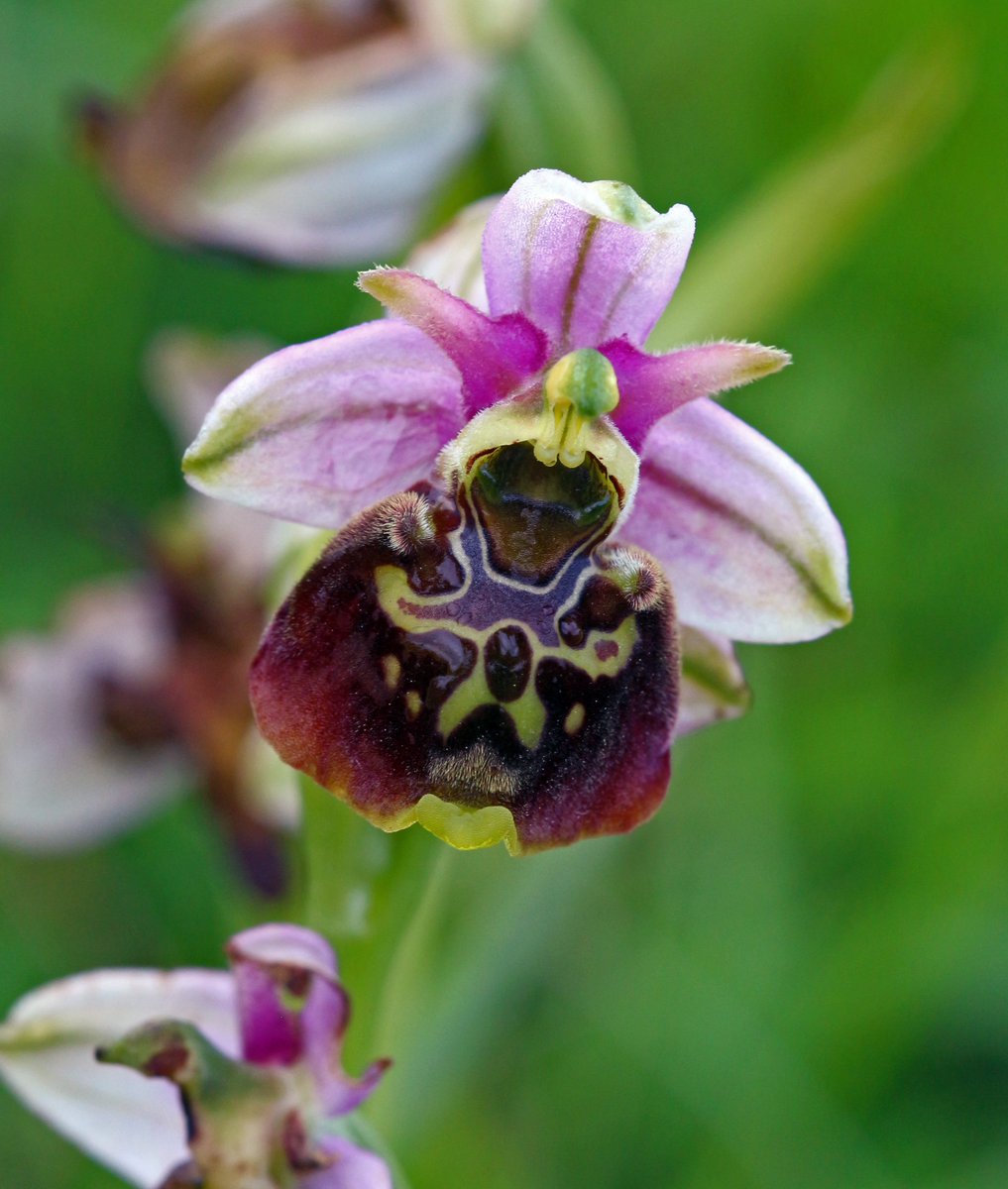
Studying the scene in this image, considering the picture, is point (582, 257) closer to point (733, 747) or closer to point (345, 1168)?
point (345, 1168)

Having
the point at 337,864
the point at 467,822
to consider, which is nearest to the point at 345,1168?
the point at 337,864

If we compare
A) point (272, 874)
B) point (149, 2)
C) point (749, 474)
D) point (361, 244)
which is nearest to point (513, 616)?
point (749, 474)

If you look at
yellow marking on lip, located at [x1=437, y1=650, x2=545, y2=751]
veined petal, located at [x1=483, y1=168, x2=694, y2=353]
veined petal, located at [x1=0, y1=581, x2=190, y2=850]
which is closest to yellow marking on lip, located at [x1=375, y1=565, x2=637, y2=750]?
yellow marking on lip, located at [x1=437, y1=650, x2=545, y2=751]

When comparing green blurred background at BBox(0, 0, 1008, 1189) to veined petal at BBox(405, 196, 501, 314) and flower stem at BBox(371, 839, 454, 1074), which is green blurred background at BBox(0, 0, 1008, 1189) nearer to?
flower stem at BBox(371, 839, 454, 1074)

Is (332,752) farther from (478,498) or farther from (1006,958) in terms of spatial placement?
(1006,958)

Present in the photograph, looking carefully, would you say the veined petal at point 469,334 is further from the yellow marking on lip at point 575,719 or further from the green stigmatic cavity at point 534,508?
the yellow marking on lip at point 575,719

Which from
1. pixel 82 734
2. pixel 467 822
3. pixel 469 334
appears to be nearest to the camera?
pixel 467 822

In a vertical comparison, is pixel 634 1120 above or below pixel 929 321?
below
